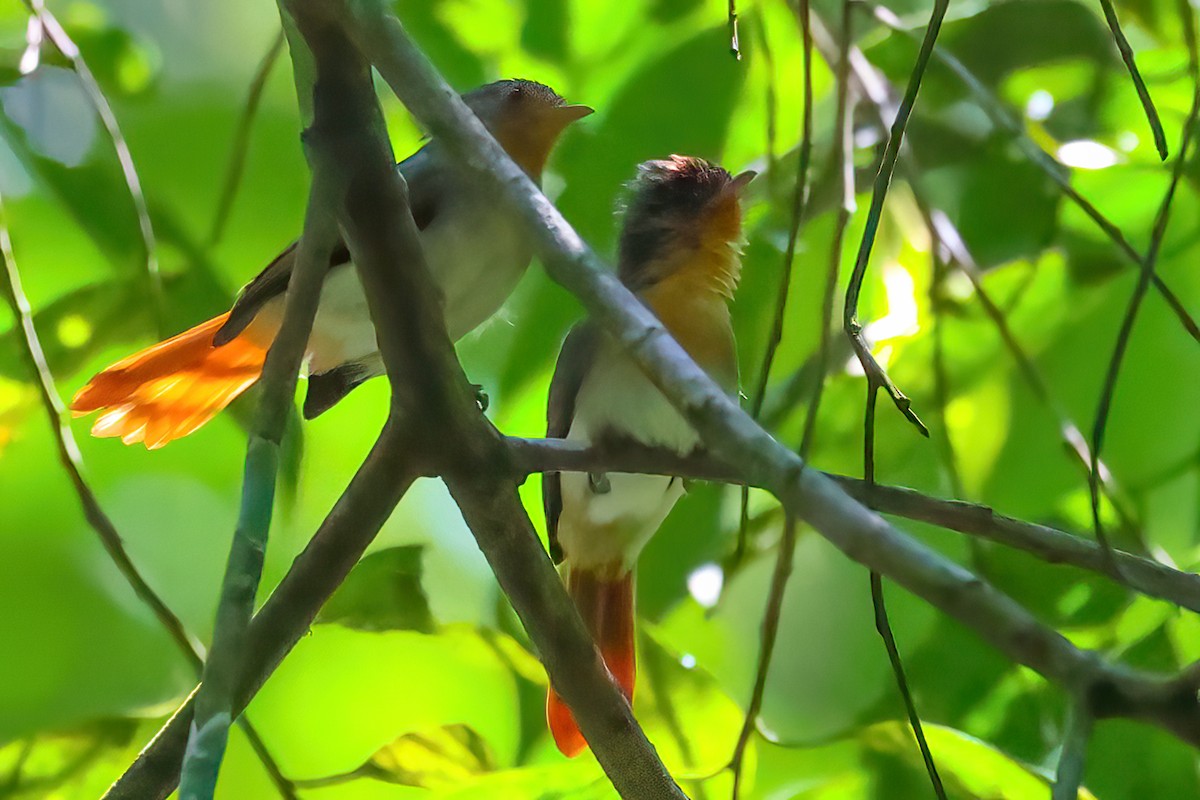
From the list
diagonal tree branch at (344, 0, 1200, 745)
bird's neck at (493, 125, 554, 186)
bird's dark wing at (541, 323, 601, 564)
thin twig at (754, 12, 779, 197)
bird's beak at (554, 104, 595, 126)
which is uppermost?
thin twig at (754, 12, 779, 197)

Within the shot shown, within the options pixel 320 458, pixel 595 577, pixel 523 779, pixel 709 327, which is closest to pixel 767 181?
pixel 709 327

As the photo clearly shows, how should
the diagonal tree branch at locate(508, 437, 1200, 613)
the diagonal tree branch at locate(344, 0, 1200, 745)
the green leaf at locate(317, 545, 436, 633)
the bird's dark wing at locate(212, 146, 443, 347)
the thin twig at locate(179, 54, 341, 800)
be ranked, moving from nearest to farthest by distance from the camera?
the diagonal tree branch at locate(344, 0, 1200, 745) → the thin twig at locate(179, 54, 341, 800) → the diagonal tree branch at locate(508, 437, 1200, 613) → the bird's dark wing at locate(212, 146, 443, 347) → the green leaf at locate(317, 545, 436, 633)

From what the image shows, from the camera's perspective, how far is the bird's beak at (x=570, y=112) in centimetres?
113

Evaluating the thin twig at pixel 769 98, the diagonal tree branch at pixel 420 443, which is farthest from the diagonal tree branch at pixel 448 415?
the thin twig at pixel 769 98

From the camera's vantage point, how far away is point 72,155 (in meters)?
1.36

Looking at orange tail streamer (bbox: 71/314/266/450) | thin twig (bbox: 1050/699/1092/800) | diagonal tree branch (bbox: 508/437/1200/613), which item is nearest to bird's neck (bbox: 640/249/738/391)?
diagonal tree branch (bbox: 508/437/1200/613)

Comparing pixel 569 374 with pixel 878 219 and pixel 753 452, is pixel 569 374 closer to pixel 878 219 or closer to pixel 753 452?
pixel 878 219

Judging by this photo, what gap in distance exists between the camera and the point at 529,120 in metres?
1.13

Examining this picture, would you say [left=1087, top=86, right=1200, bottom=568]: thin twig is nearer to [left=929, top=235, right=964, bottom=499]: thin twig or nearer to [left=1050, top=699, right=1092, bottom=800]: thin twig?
[left=1050, top=699, right=1092, bottom=800]: thin twig

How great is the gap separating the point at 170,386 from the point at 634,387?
46cm

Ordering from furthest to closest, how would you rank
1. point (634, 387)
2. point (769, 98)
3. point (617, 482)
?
point (769, 98)
point (617, 482)
point (634, 387)

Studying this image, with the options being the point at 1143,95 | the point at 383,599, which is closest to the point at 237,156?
the point at 383,599

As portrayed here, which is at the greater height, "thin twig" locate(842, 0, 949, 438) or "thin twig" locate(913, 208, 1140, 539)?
"thin twig" locate(913, 208, 1140, 539)

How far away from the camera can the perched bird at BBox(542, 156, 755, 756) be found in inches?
42.4
